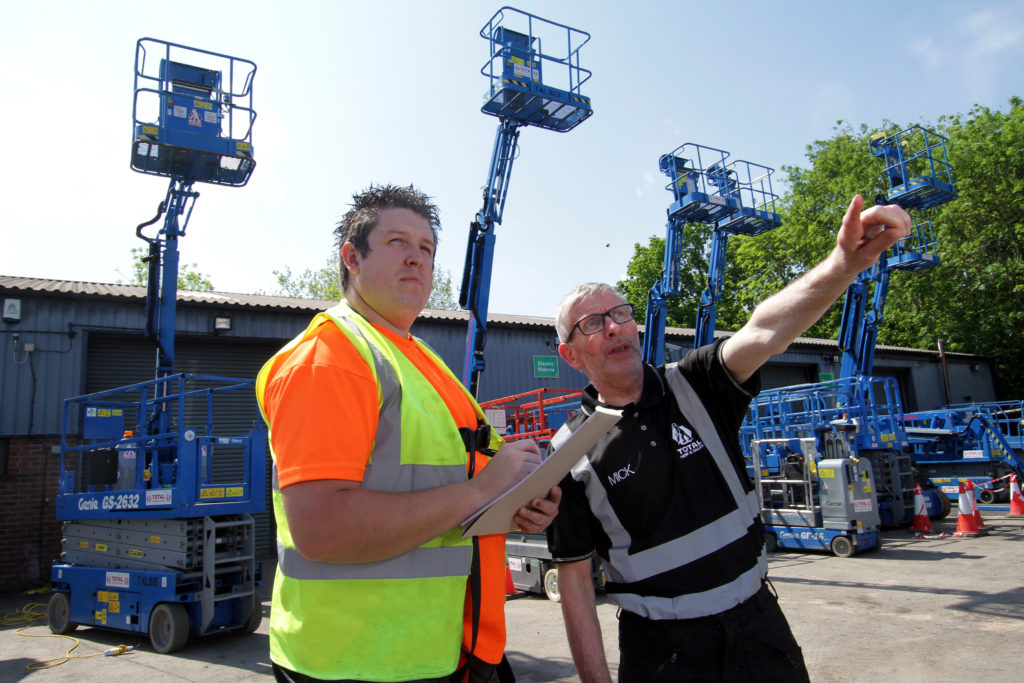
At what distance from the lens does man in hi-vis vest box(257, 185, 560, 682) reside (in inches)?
54.2

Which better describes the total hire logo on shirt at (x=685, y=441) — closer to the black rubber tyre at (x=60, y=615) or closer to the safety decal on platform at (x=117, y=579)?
the safety decal on platform at (x=117, y=579)

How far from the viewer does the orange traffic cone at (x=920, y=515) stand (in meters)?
12.8

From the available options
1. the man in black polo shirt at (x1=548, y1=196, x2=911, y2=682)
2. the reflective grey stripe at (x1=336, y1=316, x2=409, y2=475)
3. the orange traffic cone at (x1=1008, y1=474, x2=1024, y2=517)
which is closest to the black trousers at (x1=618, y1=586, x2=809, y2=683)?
the man in black polo shirt at (x1=548, y1=196, x2=911, y2=682)

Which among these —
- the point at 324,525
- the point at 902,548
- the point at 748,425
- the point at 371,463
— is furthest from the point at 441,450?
the point at 748,425

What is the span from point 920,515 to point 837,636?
826 centimetres

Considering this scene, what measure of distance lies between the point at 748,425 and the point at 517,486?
14.3 meters

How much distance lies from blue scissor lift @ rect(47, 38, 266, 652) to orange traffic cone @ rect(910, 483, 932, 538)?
12.1m

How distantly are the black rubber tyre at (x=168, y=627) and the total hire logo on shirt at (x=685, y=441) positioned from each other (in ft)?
22.3

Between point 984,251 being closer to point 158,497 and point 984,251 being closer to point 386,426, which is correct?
point 158,497

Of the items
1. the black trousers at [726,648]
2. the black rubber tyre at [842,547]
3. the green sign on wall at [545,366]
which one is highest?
the green sign on wall at [545,366]

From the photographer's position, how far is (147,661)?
6793mm

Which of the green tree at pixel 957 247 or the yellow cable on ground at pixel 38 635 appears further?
the green tree at pixel 957 247

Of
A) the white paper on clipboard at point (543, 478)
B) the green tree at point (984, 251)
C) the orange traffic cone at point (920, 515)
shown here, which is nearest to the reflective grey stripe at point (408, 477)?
the white paper on clipboard at point (543, 478)

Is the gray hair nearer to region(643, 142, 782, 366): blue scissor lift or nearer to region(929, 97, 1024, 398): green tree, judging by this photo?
region(643, 142, 782, 366): blue scissor lift
